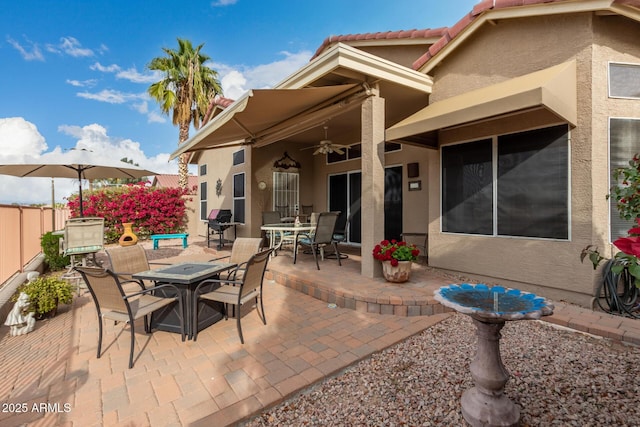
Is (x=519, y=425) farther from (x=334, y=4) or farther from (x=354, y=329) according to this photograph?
(x=334, y=4)

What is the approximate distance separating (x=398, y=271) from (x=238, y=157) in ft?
25.5

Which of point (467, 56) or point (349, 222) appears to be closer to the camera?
point (467, 56)

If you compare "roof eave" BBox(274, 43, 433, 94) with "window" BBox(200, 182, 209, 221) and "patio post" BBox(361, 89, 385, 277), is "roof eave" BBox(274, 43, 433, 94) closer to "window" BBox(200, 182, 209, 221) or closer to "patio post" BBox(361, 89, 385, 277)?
"patio post" BBox(361, 89, 385, 277)

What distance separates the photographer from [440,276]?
539 cm

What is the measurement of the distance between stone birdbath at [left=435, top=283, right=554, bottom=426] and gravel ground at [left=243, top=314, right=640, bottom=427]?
0.17 meters

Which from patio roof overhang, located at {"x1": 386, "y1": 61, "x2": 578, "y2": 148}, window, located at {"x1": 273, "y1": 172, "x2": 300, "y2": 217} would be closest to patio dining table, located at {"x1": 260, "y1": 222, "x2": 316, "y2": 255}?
window, located at {"x1": 273, "y1": 172, "x2": 300, "y2": 217}

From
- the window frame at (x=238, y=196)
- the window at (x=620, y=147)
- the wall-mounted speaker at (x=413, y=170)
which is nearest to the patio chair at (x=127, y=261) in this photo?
the window frame at (x=238, y=196)

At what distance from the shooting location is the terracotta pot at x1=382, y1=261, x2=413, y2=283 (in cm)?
470

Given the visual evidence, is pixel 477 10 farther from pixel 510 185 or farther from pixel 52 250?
pixel 52 250

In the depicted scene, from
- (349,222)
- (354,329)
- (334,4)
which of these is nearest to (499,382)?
(354,329)

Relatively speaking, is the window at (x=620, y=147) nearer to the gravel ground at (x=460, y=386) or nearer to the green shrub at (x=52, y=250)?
the gravel ground at (x=460, y=386)

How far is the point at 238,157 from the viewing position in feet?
34.8

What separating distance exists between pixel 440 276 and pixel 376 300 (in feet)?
6.25

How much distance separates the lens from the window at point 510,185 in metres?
4.36
